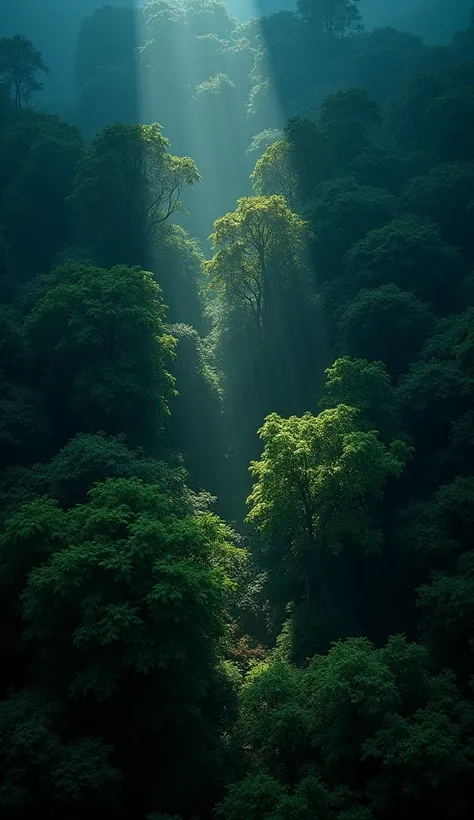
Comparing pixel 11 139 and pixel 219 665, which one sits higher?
pixel 11 139

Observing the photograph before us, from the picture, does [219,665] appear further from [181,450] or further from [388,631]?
[181,450]

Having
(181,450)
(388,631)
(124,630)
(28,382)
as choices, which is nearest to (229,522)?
(181,450)

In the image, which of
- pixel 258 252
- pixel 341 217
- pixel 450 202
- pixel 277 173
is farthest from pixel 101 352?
pixel 450 202

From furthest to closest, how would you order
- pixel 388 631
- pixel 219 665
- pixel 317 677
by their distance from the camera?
pixel 388 631, pixel 219 665, pixel 317 677

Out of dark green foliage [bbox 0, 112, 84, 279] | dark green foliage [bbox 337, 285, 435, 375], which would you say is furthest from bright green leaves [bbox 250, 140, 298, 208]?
dark green foliage [bbox 337, 285, 435, 375]

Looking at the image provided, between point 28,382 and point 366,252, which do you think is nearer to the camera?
point 28,382

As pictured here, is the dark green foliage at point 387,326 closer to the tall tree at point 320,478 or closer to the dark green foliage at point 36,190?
the tall tree at point 320,478

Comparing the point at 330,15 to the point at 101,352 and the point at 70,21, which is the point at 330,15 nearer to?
the point at 70,21
